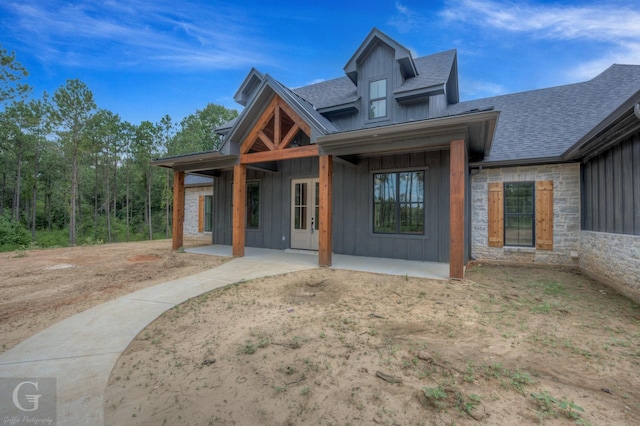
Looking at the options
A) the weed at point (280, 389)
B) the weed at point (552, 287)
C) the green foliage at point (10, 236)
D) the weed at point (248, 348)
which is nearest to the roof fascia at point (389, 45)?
the weed at point (552, 287)

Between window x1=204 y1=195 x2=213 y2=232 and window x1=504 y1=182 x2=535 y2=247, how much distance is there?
36.7 feet

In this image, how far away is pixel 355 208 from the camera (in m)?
7.90

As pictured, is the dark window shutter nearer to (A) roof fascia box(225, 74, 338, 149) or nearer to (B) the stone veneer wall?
(B) the stone veneer wall

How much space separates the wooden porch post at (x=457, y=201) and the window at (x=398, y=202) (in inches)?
75.3

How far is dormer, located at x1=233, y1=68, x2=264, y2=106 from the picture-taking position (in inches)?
411

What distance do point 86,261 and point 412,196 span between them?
860 centimetres

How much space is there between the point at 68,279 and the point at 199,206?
763 centimetres

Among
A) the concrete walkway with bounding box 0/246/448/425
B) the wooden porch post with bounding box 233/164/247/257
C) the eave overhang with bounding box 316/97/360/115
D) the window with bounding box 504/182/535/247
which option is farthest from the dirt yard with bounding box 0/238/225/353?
the window with bounding box 504/182/535/247

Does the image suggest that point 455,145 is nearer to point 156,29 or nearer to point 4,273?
point 4,273

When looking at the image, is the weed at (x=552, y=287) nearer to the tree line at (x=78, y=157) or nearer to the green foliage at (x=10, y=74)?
the tree line at (x=78, y=157)

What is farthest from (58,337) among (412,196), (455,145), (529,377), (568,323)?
(412,196)

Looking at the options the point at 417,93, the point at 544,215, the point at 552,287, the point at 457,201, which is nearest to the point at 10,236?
the point at 417,93

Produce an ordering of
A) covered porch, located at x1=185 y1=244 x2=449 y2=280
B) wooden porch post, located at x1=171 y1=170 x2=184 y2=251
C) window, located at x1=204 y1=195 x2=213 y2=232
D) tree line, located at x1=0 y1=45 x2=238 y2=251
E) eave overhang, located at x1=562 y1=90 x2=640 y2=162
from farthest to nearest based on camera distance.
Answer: tree line, located at x1=0 y1=45 x2=238 y2=251
window, located at x1=204 y1=195 x2=213 y2=232
wooden porch post, located at x1=171 y1=170 x2=184 y2=251
covered porch, located at x1=185 y1=244 x2=449 y2=280
eave overhang, located at x1=562 y1=90 x2=640 y2=162

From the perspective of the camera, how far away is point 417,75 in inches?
330
